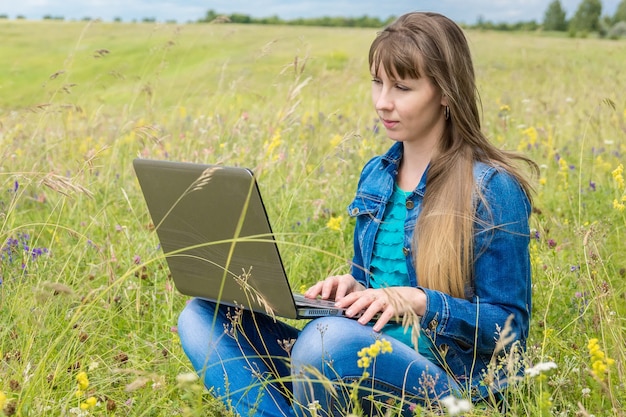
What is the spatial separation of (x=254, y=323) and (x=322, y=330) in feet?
1.50

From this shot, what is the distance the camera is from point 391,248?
232 centimetres

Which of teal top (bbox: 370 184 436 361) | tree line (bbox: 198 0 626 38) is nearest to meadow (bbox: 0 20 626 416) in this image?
teal top (bbox: 370 184 436 361)

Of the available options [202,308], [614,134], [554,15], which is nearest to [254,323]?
[202,308]

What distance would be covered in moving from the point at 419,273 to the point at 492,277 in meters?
0.19

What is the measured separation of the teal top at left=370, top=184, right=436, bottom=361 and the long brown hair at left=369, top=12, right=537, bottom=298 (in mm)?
119

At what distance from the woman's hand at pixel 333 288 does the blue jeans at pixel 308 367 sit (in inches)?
6.2

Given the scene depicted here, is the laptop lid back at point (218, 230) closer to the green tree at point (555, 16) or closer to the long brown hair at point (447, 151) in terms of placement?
the long brown hair at point (447, 151)

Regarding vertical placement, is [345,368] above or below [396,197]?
below

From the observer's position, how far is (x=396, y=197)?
7.77 feet

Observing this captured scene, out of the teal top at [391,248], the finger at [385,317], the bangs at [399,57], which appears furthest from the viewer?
the teal top at [391,248]

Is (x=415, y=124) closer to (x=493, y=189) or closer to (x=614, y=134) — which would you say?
(x=493, y=189)

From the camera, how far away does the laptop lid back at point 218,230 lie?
5.94 feet

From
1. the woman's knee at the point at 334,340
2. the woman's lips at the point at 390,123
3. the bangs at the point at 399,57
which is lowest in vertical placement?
the woman's knee at the point at 334,340

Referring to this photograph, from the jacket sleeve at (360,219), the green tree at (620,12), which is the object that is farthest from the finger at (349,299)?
the green tree at (620,12)
